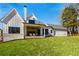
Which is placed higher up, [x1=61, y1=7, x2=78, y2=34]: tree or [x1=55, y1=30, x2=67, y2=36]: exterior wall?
[x1=61, y1=7, x2=78, y2=34]: tree

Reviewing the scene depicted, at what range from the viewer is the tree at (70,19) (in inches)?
109

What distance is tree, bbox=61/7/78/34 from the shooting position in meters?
2.76

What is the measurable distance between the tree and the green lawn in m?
0.11

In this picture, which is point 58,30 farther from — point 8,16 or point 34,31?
point 8,16

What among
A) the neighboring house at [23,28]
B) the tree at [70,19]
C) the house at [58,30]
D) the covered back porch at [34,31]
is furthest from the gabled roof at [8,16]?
the tree at [70,19]

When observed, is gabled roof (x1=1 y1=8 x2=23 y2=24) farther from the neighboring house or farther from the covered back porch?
the covered back porch

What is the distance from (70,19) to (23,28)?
1.77 feet

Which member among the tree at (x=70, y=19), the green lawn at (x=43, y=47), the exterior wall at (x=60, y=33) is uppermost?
the tree at (x=70, y=19)

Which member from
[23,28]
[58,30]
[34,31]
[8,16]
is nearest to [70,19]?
[58,30]

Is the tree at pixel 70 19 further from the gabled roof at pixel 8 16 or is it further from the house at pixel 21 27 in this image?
the gabled roof at pixel 8 16

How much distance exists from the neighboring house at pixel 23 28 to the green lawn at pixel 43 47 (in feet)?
0.20

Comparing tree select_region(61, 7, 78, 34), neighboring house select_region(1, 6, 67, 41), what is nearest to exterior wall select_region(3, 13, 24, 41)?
neighboring house select_region(1, 6, 67, 41)

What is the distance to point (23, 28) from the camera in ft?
9.12

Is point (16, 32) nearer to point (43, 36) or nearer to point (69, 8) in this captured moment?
point (43, 36)
